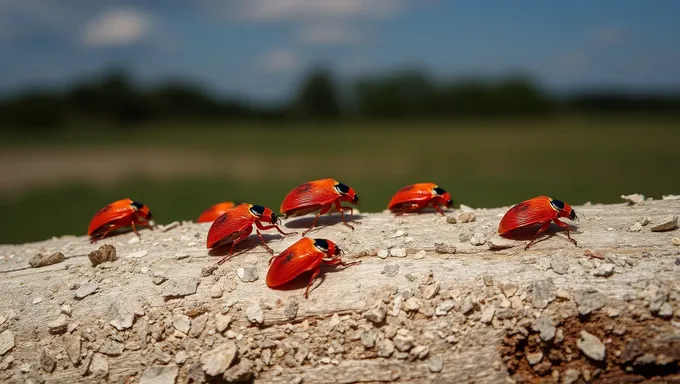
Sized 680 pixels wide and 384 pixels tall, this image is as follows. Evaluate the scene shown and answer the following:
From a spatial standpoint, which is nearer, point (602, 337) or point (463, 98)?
point (602, 337)

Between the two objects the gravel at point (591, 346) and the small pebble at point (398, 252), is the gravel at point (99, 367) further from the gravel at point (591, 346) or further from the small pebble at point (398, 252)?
the gravel at point (591, 346)

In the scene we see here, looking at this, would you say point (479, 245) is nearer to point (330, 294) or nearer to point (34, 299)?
point (330, 294)

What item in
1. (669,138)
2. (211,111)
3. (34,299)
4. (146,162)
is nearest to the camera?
(34,299)

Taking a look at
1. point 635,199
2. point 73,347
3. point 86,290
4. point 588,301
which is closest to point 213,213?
point 86,290

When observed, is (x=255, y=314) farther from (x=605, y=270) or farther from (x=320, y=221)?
(x=605, y=270)

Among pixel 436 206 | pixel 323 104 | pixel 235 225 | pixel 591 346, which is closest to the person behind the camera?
pixel 591 346

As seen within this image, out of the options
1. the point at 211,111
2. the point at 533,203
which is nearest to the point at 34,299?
the point at 533,203

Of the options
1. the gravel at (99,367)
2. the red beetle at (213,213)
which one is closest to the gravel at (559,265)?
the gravel at (99,367)
